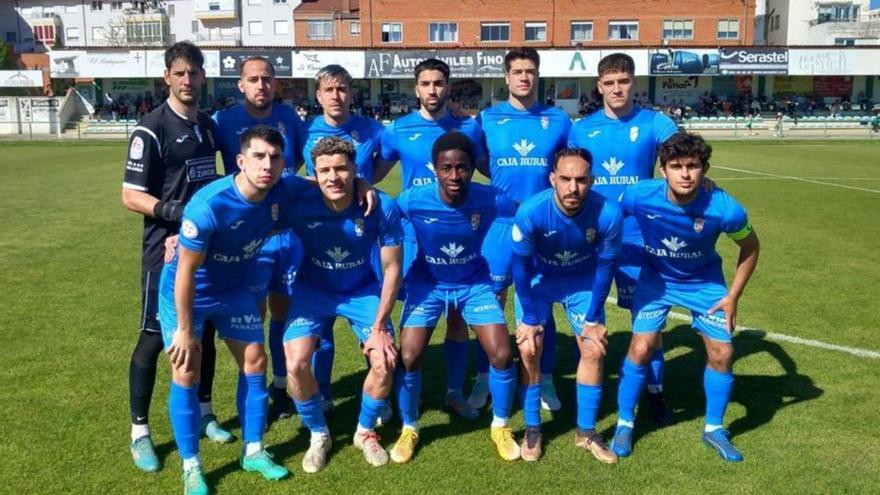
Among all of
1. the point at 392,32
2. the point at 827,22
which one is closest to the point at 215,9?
the point at 392,32

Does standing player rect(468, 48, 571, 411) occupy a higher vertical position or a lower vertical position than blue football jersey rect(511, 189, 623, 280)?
higher

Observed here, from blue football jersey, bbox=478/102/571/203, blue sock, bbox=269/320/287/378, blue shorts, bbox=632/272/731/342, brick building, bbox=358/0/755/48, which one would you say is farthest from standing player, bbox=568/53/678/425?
brick building, bbox=358/0/755/48

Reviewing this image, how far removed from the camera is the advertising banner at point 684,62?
44.9 m

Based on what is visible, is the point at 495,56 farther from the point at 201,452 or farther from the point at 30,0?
the point at 30,0

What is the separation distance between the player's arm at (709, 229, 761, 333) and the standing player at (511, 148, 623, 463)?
0.77 metres

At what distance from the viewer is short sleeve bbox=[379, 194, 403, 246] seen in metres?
4.51

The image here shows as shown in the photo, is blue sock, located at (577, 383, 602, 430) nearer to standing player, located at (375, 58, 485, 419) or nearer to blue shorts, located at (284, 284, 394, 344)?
standing player, located at (375, 58, 485, 419)

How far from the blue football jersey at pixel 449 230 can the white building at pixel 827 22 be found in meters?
72.0

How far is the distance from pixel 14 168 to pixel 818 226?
2284cm

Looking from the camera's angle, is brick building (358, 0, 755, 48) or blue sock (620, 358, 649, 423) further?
brick building (358, 0, 755, 48)

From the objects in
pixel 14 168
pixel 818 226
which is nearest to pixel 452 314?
pixel 818 226

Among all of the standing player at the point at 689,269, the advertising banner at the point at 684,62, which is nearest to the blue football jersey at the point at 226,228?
the standing player at the point at 689,269

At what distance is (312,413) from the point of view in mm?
4480

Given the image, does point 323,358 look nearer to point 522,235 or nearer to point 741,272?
point 522,235
